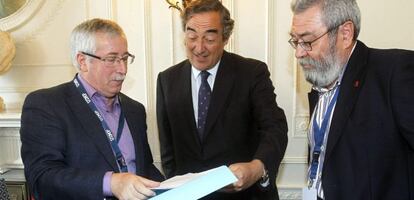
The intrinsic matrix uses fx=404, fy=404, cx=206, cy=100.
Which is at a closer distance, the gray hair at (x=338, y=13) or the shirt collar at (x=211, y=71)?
the gray hair at (x=338, y=13)

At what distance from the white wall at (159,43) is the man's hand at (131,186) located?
7.85ft

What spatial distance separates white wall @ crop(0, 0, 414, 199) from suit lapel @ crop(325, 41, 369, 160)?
205cm

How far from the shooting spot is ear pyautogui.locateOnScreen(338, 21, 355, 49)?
169 cm

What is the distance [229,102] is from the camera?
2383 mm

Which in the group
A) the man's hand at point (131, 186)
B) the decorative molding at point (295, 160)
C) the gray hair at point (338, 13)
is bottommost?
the decorative molding at point (295, 160)

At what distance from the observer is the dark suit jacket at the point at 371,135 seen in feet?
5.08

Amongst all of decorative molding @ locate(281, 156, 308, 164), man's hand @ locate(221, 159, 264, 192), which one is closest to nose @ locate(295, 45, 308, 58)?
man's hand @ locate(221, 159, 264, 192)

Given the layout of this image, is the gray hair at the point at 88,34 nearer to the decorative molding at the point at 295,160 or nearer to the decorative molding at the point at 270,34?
the decorative molding at the point at 270,34

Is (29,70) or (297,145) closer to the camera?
(297,145)

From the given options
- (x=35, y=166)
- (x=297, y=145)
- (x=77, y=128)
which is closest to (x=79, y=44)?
(x=77, y=128)

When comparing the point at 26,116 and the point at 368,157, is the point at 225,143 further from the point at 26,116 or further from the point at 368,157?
the point at 26,116

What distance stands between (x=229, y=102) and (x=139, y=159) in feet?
2.19

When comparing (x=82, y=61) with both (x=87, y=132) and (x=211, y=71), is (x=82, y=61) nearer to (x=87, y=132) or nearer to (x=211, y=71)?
(x=87, y=132)

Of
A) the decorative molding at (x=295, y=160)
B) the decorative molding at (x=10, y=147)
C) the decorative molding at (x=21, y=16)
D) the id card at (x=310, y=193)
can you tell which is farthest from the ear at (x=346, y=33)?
the decorative molding at (x=10, y=147)
